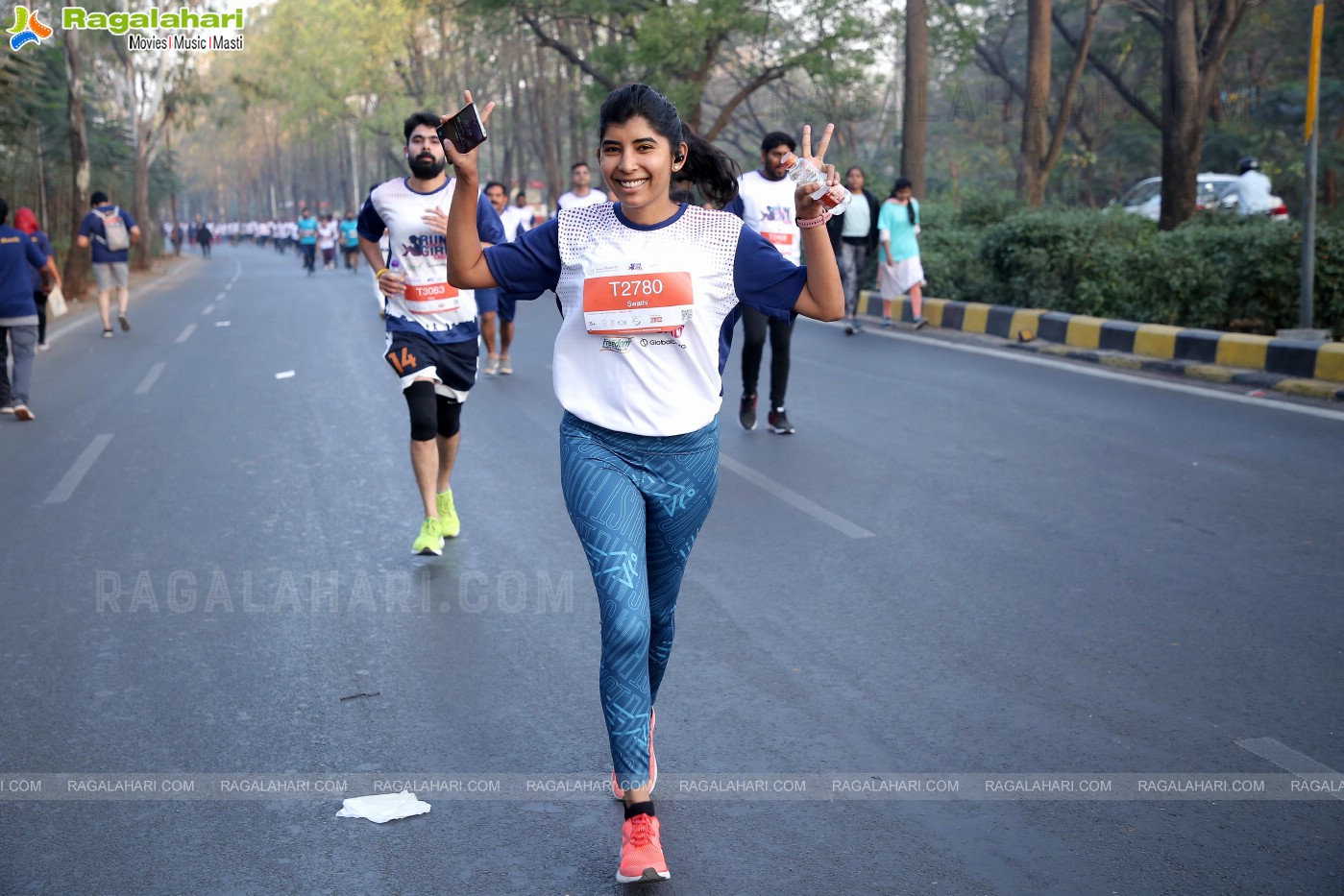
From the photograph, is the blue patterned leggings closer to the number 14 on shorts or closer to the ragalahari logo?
the number 14 on shorts

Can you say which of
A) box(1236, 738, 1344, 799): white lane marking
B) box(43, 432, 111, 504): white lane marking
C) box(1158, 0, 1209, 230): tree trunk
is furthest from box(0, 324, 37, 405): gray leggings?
box(1158, 0, 1209, 230): tree trunk

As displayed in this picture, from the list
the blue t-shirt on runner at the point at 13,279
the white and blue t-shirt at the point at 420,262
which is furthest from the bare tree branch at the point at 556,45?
the white and blue t-shirt at the point at 420,262

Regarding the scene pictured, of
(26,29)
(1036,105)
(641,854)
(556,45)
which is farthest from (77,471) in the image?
(556,45)

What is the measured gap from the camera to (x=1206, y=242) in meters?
13.9

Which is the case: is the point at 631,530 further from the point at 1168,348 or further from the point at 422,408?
the point at 1168,348

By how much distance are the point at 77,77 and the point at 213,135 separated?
10589cm

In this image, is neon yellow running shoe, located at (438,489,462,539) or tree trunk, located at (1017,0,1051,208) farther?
tree trunk, located at (1017,0,1051,208)

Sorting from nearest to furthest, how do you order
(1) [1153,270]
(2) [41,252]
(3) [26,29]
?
(2) [41,252] < (1) [1153,270] < (3) [26,29]

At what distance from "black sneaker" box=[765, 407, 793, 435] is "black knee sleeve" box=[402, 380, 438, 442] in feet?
12.0

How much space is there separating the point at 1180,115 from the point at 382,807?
55.5ft

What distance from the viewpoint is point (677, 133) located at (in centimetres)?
349

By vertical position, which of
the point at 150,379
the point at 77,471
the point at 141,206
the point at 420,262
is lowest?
the point at 150,379

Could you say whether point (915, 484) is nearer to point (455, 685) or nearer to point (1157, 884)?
point (455, 685)

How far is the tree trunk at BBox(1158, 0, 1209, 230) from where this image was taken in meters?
18.1
